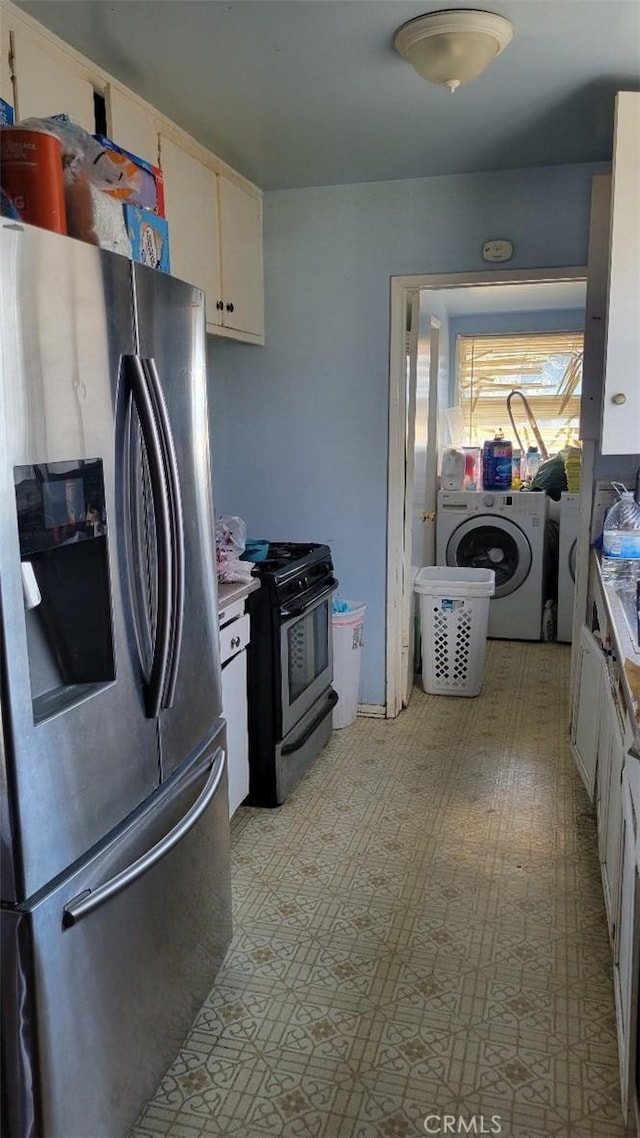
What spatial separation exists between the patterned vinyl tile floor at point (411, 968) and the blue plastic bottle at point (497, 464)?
2302 millimetres

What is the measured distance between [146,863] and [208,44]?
2037 mm

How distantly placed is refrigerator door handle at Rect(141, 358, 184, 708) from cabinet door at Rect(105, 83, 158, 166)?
120 centimetres

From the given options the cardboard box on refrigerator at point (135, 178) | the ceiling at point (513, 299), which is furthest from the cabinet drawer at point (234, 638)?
the ceiling at point (513, 299)

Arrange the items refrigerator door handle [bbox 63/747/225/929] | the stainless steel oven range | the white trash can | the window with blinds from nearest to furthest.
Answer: refrigerator door handle [bbox 63/747/225/929], the stainless steel oven range, the white trash can, the window with blinds

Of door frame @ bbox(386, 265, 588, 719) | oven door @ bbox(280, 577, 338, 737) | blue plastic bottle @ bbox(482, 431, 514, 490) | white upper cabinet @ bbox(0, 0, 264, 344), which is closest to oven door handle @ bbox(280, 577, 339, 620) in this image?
oven door @ bbox(280, 577, 338, 737)

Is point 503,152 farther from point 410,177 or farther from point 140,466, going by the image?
point 140,466

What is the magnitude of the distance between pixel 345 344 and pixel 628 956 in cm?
271

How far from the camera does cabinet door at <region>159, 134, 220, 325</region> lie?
2.67 m

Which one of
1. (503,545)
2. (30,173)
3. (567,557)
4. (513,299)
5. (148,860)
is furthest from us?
(513,299)

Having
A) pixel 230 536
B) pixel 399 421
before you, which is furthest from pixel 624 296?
pixel 230 536

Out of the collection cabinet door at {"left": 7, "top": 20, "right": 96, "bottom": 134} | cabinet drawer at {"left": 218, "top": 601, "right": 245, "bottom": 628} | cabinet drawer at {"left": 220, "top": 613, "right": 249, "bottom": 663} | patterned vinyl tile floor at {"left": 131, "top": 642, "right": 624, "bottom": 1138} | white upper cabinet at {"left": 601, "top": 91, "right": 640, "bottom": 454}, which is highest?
cabinet door at {"left": 7, "top": 20, "right": 96, "bottom": 134}

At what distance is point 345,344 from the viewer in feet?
11.7

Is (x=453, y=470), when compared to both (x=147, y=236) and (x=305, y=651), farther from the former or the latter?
(x=147, y=236)

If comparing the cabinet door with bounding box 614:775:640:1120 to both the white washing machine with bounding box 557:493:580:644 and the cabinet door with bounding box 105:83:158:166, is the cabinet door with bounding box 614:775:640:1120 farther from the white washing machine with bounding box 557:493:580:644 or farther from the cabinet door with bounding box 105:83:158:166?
the white washing machine with bounding box 557:493:580:644
